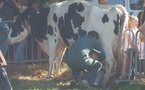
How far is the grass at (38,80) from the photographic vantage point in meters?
8.22

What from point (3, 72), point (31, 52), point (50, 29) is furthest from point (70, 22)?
point (3, 72)

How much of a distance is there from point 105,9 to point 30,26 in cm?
249

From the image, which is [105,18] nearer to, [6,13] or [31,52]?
[31,52]

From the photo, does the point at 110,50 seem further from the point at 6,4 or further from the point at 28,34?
the point at 6,4

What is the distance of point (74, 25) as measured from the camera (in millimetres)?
9266

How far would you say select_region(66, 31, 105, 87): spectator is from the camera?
808cm

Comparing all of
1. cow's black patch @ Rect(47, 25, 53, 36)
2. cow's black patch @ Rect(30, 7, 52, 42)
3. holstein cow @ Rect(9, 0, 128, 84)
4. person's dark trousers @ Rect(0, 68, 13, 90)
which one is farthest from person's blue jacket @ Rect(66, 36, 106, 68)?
cow's black patch @ Rect(30, 7, 52, 42)

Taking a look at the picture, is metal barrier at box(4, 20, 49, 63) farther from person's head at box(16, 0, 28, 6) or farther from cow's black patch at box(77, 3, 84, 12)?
cow's black patch at box(77, 3, 84, 12)

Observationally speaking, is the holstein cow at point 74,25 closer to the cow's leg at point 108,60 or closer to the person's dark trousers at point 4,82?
the cow's leg at point 108,60

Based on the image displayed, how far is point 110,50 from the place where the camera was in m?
8.76

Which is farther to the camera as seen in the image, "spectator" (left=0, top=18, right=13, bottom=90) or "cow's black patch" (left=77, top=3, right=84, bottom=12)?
"cow's black patch" (left=77, top=3, right=84, bottom=12)

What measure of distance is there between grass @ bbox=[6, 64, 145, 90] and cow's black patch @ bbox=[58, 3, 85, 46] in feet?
3.62

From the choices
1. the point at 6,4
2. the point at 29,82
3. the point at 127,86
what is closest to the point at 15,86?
the point at 29,82

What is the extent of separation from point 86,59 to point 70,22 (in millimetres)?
1609
